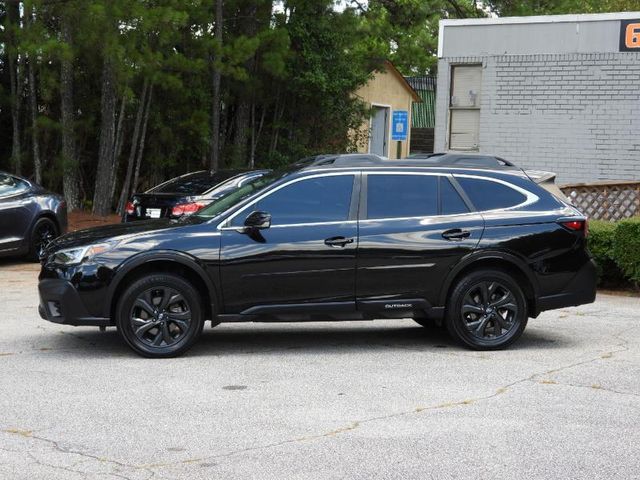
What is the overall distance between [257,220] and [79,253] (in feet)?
4.88

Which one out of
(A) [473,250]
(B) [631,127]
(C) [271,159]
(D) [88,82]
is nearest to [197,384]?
(A) [473,250]

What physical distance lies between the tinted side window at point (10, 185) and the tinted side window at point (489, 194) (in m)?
8.42

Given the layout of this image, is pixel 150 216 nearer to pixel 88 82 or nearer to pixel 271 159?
pixel 88 82

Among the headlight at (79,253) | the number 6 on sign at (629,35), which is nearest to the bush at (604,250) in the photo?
the number 6 on sign at (629,35)

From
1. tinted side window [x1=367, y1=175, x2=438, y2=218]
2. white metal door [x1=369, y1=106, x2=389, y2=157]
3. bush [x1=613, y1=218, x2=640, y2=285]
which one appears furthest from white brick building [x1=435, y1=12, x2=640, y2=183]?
white metal door [x1=369, y1=106, x2=389, y2=157]

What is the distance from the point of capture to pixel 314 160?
958cm

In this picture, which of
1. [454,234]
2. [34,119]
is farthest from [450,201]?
[34,119]

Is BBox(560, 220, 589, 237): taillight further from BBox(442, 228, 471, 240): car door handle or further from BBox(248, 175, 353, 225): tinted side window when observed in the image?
BBox(248, 175, 353, 225): tinted side window

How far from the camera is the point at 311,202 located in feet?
29.2

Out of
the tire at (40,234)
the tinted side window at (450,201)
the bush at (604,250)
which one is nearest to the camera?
the tinted side window at (450,201)

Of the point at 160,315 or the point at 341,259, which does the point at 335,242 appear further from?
the point at 160,315

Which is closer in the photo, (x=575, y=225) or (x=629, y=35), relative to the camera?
(x=575, y=225)

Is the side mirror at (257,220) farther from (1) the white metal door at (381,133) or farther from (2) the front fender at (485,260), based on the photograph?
(1) the white metal door at (381,133)

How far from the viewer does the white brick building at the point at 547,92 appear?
17.8 m
